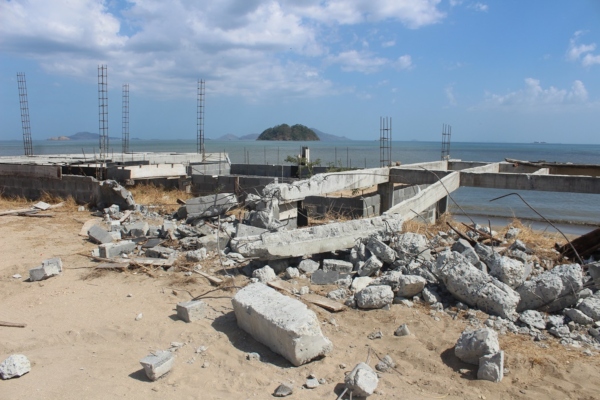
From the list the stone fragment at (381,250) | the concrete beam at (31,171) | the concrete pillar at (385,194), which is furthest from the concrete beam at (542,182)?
the concrete beam at (31,171)

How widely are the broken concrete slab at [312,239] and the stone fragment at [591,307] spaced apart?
267 cm

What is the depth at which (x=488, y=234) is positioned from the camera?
7.41m

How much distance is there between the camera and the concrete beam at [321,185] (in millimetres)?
8273

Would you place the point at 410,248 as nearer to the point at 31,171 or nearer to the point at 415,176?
the point at 415,176

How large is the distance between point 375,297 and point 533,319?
171 centimetres

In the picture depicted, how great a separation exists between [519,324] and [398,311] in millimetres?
1305

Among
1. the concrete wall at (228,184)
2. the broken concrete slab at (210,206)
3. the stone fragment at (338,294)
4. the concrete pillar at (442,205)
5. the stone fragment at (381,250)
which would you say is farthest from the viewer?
the concrete pillar at (442,205)

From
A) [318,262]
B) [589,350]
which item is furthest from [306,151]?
[589,350]

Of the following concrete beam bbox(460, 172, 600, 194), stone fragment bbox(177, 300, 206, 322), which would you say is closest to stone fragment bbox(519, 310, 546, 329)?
stone fragment bbox(177, 300, 206, 322)

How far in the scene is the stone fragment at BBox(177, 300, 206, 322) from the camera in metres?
5.43

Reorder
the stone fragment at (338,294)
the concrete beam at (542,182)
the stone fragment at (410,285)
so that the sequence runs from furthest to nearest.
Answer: the concrete beam at (542,182)
the stone fragment at (338,294)
the stone fragment at (410,285)

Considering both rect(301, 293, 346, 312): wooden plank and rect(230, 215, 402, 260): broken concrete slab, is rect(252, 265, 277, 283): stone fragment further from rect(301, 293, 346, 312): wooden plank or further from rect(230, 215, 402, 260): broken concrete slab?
rect(301, 293, 346, 312): wooden plank

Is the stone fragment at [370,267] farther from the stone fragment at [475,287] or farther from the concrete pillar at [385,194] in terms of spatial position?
the concrete pillar at [385,194]

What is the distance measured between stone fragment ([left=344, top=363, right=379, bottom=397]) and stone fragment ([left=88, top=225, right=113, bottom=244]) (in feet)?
22.1
